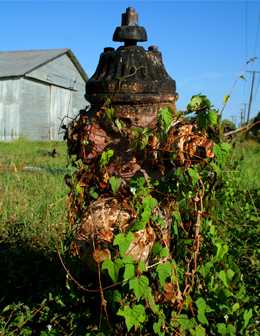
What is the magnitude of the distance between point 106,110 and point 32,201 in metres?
2.77

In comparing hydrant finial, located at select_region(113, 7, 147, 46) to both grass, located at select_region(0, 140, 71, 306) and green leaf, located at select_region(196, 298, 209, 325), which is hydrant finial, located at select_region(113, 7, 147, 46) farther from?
green leaf, located at select_region(196, 298, 209, 325)

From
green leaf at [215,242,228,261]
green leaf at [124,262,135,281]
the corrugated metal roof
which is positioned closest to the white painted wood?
the corrugated metal roof

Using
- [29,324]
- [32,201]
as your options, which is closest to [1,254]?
[29,324]

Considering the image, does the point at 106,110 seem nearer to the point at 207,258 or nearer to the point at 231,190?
the point at 207,258

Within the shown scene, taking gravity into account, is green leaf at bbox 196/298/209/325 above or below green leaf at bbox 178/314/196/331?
above

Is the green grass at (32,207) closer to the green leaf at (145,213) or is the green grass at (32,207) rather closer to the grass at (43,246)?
the grass at (43,246)

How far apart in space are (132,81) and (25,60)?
64.9ft

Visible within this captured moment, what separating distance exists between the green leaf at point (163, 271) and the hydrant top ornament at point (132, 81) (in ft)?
2.37

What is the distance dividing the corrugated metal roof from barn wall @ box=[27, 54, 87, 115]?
0.20 metres

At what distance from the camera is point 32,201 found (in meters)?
4.89

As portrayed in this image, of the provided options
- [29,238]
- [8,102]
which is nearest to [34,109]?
[8,102]

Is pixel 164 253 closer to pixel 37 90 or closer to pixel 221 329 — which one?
pixel 221 329

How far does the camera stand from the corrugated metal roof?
19234 millimetres

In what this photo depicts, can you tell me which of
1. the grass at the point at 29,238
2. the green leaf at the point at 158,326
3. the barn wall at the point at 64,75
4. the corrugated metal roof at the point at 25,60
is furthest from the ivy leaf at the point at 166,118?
the barn wall at the point at 64,75
